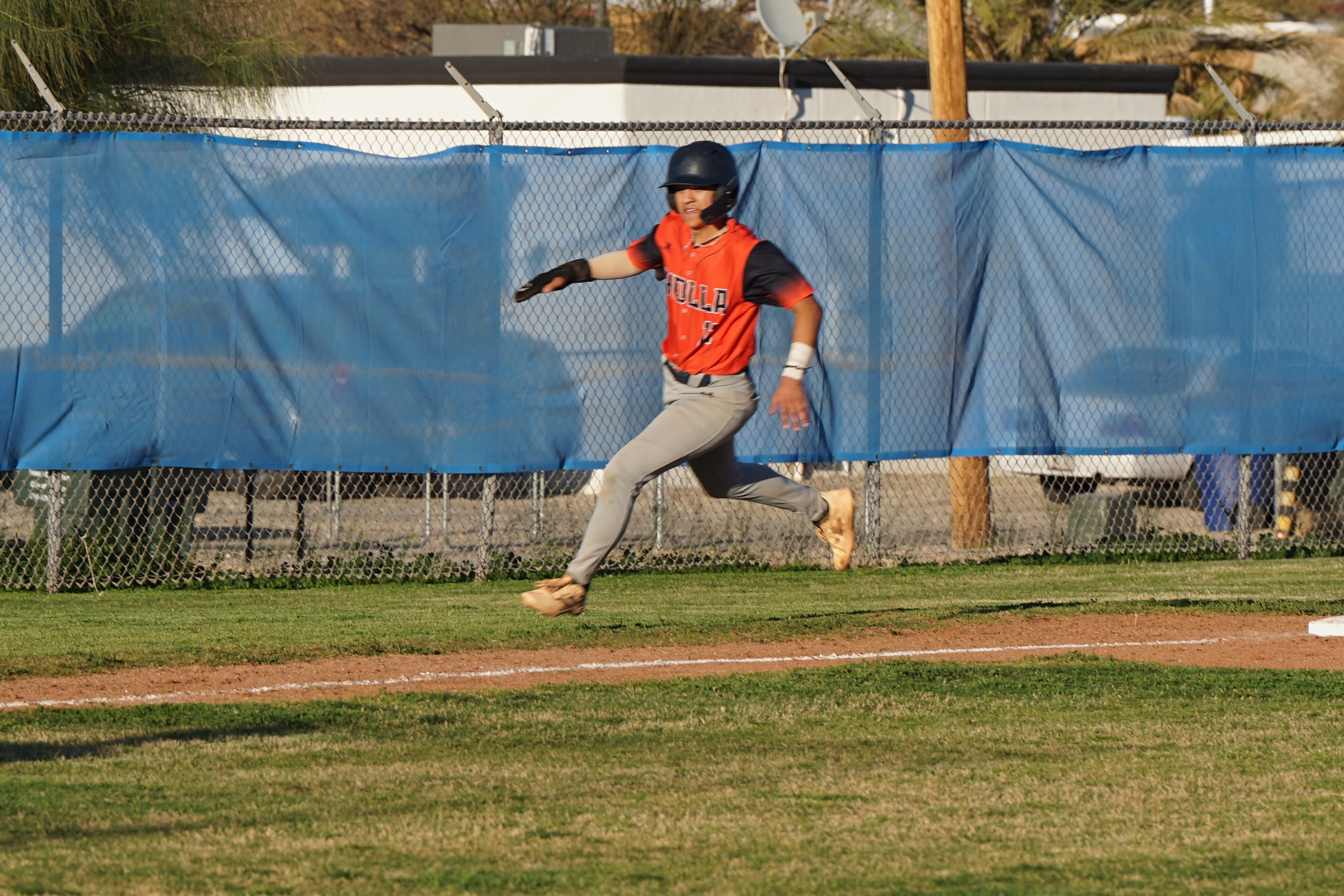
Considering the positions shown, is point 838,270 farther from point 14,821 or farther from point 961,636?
point 14,821

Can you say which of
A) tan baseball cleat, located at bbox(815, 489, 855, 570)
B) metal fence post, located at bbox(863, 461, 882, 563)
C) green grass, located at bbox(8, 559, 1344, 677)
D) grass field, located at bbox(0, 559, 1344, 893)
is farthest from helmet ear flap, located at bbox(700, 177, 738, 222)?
metal fence post, located at bbox(863, 461, 882, 563)

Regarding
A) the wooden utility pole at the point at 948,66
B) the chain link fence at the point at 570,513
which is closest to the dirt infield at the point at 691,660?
the chain link fence at the point at 570,513

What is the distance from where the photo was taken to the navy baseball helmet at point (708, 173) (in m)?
6.86

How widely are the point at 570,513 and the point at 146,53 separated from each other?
17.6 ft

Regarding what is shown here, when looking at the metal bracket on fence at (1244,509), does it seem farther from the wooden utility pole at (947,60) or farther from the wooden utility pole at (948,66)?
the wooden utility pole at (947,60)

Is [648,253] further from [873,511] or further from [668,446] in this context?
[873,511]

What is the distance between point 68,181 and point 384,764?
576cm

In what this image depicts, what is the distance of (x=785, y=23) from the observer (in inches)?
648

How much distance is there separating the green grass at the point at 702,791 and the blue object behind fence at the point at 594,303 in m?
3.84

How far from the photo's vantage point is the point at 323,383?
33.0 ft

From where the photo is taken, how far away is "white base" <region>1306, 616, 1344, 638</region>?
8234 mm

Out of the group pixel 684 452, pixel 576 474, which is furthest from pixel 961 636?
pixel 576 474

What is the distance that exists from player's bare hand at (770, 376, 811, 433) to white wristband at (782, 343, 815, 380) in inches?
1.0

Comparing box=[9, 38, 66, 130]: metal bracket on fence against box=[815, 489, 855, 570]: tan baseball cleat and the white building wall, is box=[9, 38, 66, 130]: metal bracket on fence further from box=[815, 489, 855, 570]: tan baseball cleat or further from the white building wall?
the white building wall
